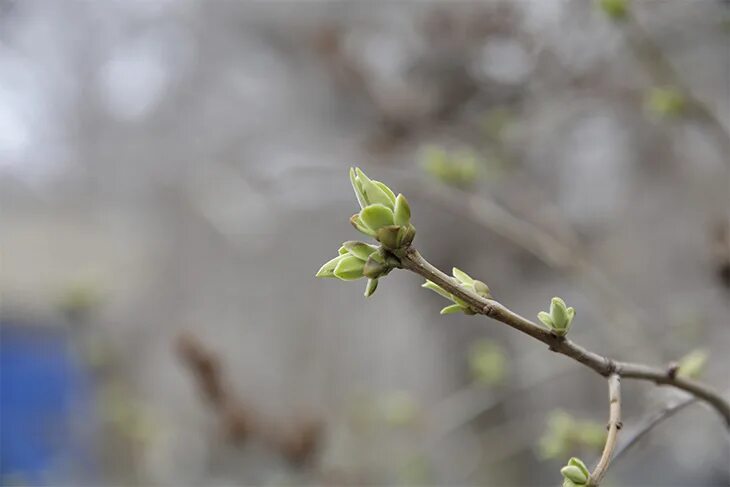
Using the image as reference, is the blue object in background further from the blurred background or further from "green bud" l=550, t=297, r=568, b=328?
"green bud" l=550, t=297, r=568, b=328

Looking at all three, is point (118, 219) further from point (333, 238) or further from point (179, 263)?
point (333, 238)

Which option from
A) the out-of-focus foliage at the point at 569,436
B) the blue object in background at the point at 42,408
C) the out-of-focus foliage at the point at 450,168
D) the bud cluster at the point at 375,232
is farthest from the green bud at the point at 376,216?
the blue object in background at the point at 42,408

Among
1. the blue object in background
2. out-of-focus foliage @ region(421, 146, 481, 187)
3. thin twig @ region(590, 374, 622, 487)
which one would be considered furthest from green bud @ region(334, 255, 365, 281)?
the blue object in background

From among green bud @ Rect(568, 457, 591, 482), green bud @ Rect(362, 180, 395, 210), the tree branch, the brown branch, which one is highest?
the brown branch

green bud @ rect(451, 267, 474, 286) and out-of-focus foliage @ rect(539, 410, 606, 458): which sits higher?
out-of-focus foliage @ rect(539, 410, 606, 458)

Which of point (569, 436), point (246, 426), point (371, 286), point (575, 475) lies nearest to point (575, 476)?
point (575, 475)

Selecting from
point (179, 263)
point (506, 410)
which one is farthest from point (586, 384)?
point (179, 263)
